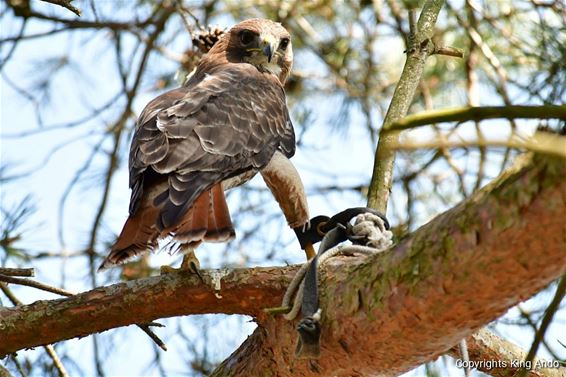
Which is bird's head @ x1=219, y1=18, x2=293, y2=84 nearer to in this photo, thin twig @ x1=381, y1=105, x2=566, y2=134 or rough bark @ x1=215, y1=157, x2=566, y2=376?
rough bark @ x1=215, y1=157, x2=566, y2=376

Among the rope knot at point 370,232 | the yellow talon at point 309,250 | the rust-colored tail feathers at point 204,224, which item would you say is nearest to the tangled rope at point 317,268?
the rope knot at point 370,232

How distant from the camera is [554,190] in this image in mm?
1622

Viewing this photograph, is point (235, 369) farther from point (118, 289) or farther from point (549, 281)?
point (549, 281)

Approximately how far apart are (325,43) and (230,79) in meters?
2.14

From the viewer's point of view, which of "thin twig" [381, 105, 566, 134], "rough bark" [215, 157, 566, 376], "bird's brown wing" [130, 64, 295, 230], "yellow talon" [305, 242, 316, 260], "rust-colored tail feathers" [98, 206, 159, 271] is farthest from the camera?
"yellow talon" [305, 242, 316, 260]

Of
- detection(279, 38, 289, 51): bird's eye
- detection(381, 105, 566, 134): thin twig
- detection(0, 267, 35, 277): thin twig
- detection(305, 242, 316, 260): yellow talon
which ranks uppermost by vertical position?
detection(279, 38, 289, 51): bird's eye

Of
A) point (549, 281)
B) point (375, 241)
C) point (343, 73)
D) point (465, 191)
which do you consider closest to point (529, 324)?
point (465, 191)

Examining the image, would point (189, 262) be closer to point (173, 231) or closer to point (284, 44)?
point (173, 231)

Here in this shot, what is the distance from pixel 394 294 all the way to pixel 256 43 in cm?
345

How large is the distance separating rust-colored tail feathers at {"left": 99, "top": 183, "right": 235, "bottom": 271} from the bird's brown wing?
0.03 meters

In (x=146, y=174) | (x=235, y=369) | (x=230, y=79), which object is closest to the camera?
(x=235, y=369)

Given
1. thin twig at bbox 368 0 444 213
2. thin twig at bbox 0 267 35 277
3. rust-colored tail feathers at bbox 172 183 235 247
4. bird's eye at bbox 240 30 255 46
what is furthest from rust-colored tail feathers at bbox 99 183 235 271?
bird's eye at bbox 240 30 255 46

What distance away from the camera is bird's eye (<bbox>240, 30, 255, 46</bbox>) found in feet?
17.5

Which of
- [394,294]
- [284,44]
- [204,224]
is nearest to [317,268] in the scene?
[394,294]
